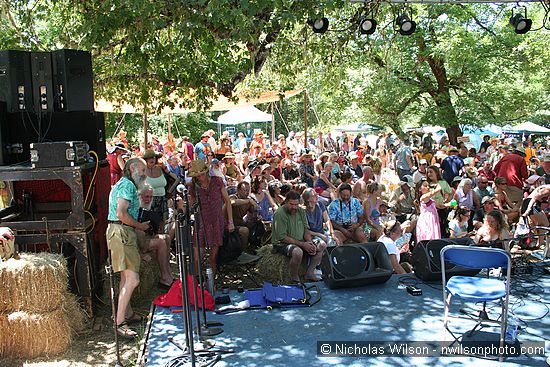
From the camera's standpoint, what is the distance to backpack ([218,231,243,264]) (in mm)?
6621

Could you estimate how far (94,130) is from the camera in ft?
20.7

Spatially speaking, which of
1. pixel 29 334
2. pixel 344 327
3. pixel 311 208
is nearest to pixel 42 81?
pixel 29 334

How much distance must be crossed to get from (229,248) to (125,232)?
176cm

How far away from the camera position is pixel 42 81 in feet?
19.2

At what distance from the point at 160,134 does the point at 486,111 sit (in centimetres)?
1753

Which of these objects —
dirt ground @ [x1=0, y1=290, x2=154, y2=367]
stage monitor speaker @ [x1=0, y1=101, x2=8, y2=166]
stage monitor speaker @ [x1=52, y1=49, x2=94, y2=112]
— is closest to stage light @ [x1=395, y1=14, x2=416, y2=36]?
stage monitor speaker @ [x1=52, y1=49, x2=94, y2=112]

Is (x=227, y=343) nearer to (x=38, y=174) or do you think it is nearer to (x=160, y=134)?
(x=38, y=174)

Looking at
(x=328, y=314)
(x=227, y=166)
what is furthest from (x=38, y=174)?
(x=227, y=166)

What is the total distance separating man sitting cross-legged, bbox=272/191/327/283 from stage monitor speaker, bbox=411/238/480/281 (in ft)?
3.94

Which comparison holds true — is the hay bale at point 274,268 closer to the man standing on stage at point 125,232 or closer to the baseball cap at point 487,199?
the man standing on stage at point 125,232

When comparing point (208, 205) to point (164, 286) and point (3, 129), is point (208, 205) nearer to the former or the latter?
point (164, 286)

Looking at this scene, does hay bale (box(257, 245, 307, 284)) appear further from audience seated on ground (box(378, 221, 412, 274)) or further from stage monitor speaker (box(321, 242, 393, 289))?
audience seated on ground (box(378, 221, 412, 274))

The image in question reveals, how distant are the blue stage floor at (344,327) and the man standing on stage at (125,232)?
0.38 m

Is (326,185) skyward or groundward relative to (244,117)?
groundward
